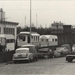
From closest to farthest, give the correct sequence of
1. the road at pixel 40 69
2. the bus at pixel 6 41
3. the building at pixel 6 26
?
the road at pixel 40 69
the bus at pixel 6 41
the building at pixel 6 26

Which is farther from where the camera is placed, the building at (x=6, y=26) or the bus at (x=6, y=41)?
the building at (x=6, y=26)

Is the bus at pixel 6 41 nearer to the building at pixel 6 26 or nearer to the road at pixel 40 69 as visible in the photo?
the building at pixel 6 26

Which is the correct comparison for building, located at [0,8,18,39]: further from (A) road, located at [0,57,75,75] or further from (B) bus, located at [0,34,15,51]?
(A) road, located at [0,57,75,75]

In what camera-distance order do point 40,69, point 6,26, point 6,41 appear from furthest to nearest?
point 6,26, point 6,41, point 40,69

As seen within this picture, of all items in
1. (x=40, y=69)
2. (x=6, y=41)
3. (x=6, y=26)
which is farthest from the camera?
(x=6, y=26)

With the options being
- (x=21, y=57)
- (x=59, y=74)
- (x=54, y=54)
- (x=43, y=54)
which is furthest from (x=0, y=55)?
(x=59, y=74)

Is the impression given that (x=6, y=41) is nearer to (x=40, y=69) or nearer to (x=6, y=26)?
(x=6, y=26)

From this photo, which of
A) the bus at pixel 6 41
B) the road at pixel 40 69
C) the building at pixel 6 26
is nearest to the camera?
the road at pixel 40 69

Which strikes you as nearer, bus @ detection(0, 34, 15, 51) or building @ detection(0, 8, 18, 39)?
bus @ detection(0, 34, 15, 51)

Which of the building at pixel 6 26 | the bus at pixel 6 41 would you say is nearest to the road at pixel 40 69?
the bus at pixel 6 41

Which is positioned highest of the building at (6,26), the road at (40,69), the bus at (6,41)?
the building at (6,26)

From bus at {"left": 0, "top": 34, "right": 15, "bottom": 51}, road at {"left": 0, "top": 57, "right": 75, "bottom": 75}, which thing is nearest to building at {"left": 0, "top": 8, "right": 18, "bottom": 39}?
bus at {"left": 0, "top": 34, "right": 15, "bottom": 51}

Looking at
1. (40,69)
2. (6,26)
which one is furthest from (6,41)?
(40,69)

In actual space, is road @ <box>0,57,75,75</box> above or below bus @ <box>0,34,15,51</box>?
below
